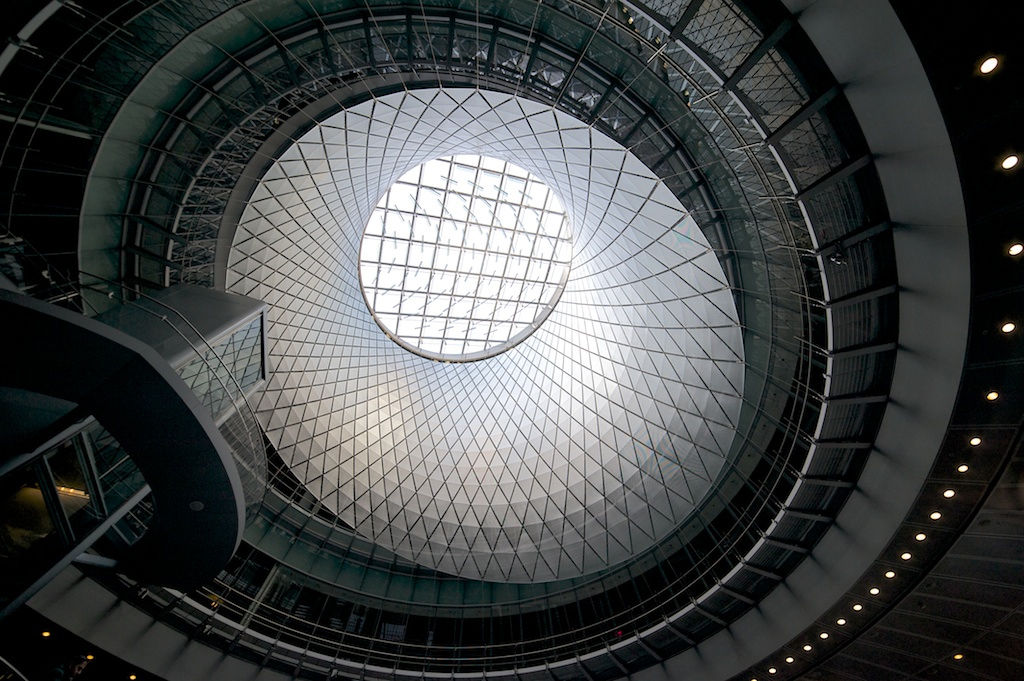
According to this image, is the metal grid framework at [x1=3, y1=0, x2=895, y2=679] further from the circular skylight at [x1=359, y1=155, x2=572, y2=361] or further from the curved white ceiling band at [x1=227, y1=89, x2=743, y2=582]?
the circular skylight at [x1=359, y1=155, x2=572, y2=361]

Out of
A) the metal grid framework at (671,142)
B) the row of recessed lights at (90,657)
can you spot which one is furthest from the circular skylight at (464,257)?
the row of recessed lights at (90,657)

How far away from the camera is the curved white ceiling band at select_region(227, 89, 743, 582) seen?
82.0 feet

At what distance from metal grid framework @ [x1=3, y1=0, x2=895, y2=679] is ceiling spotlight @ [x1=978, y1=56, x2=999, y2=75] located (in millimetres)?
2877

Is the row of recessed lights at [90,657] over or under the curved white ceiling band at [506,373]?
under

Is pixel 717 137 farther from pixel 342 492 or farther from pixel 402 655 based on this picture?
pixel 402 655

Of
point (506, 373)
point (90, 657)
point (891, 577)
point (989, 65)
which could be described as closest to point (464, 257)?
point (506, 373)

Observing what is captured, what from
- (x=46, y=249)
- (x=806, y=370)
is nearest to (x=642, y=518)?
(x=806, y=370)

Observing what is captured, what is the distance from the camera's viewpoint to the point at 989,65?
11078mm

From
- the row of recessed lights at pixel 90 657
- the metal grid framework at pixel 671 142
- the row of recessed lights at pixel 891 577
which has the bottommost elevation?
the row of recessed lights at pixel 90 657

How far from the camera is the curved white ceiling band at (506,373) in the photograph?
82.0 ft

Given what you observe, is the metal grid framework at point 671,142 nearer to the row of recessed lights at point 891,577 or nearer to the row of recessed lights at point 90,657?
the row of recessed lights at point 891,577

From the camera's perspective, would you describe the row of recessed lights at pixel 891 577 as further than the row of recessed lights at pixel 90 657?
No

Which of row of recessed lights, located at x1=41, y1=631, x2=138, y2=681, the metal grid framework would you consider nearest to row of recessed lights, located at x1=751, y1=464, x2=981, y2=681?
the metal grid framework

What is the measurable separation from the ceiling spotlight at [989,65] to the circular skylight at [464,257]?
88.3ft
